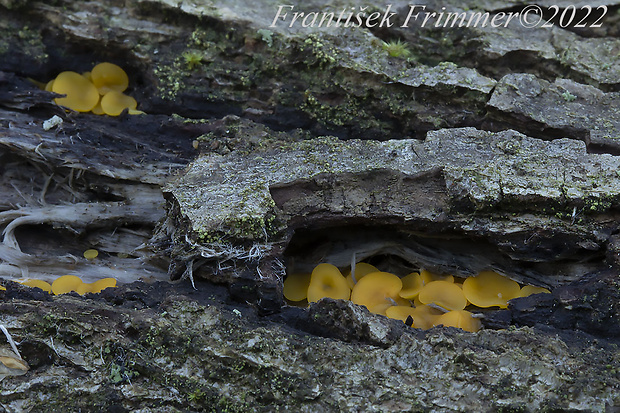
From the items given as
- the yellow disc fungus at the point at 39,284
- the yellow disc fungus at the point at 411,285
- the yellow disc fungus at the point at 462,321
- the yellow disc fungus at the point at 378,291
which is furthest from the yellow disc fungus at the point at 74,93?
the yellow disc fungus at the point at 462,321

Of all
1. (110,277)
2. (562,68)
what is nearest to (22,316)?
(110,277)

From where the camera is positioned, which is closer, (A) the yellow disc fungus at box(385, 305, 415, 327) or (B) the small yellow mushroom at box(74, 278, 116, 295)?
(A) the yellow disc fungus at box(385, 305, 415, 327)

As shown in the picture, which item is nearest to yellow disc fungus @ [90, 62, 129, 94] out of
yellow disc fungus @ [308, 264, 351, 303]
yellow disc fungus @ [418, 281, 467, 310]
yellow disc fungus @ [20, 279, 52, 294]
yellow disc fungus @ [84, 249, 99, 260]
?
yellow disc fungus @ [84, 249, 99, 260]


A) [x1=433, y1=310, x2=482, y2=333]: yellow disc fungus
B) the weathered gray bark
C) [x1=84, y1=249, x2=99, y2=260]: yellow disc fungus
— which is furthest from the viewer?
[x1=84, y1=249, x2=99, y2=260]: yellow disc fungus

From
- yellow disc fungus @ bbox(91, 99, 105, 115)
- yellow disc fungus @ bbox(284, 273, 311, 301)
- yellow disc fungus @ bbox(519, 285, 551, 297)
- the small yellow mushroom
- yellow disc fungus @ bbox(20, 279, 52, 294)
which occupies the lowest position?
yellow disc fungus @ bbox(20, 279, 52, 294)

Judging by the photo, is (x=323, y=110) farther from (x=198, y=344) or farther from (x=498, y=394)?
(x=498, y=394)

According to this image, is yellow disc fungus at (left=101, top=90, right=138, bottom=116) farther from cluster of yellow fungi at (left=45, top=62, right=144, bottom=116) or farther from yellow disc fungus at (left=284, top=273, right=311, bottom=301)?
yellow disc fungus at (left=284, top=273, right=311, bottom=301)

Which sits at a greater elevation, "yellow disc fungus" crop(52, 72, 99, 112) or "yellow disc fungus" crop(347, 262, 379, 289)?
"yellow disc fungus" crop(52, 72, 99, 112)
